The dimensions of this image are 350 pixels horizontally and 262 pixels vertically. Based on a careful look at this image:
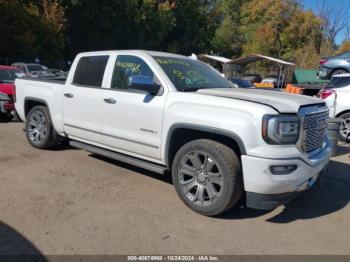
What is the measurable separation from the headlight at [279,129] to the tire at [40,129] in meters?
4.14

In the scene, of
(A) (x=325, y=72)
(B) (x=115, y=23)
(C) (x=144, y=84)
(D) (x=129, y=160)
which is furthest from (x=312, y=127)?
(B) (x=115, y=23)

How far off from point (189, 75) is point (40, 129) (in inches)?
126

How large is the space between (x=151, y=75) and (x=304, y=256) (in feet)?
9.25

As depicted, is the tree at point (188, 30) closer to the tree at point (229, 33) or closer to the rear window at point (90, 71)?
the tree at point (229, 33)

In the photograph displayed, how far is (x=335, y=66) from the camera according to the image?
48.6 ft

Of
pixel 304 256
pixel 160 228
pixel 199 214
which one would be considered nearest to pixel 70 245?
pixel 160 228

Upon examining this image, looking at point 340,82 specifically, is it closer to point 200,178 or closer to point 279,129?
point 279,129

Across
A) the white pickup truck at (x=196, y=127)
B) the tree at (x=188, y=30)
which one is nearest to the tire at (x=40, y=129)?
the white pickup truck at (x=196, y=127)

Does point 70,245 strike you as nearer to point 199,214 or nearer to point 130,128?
point 199,214

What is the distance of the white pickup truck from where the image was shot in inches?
158

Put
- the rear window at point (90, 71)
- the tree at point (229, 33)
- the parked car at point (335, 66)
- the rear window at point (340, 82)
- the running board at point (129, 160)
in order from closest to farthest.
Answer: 1. the running board at point (129, 160)
2. the rear window at point (90, 71)
3. the rear window at point (340, 82)
4. the parked car at point (335, 66)
5. the tree at point (229, 33)

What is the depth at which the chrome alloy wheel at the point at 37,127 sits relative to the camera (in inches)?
274

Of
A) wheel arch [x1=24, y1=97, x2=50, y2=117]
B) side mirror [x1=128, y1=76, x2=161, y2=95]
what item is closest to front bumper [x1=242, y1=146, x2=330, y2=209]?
side mirror [x1=128, y1=76, x2=161, y2=95]

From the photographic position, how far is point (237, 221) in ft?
14.4
